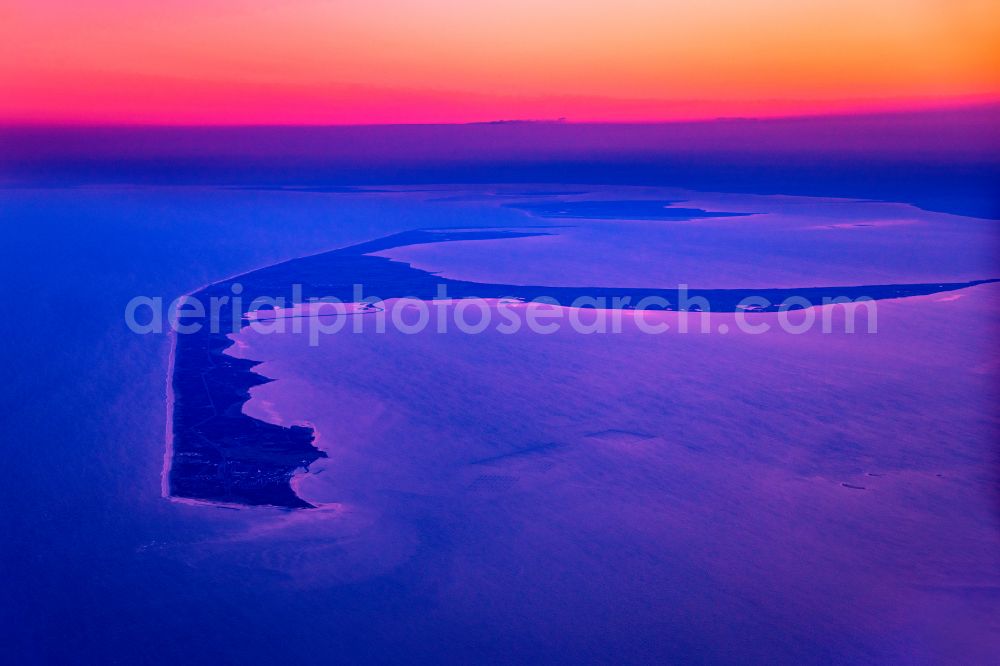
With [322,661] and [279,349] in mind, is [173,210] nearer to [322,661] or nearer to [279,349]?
[279,349]

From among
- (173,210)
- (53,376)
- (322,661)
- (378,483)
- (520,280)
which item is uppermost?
(173,210)

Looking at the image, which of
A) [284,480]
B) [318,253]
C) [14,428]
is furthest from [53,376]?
[318,253]

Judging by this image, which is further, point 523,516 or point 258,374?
point 258,374

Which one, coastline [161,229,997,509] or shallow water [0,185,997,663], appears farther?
coastline [161,229,997,509]

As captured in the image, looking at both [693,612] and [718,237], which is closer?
[693,612]

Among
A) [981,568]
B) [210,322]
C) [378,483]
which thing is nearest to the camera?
[981,568]

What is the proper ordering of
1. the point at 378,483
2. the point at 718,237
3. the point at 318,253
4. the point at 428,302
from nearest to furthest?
the point at 378,483, the point at 428,302, the point at 318,253, the point at 718,237

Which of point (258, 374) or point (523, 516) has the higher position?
point (258, 374)

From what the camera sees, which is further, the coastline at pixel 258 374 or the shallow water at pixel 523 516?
the coastline at pixel 258 374

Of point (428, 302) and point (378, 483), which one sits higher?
point (428, 302)

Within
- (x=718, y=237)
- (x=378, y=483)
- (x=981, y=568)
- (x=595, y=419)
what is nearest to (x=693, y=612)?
(x=981, y=568)

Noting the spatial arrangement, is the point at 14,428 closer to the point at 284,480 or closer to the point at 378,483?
the point at 284,480
